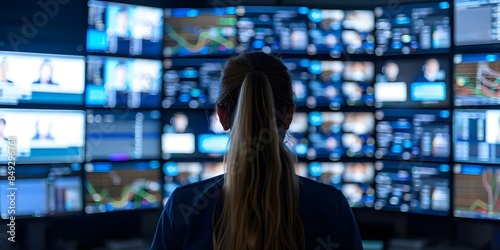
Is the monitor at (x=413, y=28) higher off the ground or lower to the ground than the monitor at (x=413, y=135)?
higher

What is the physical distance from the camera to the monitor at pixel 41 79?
7.88 ft

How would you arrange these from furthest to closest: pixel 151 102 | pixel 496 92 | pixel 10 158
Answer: pixel 151 102 → pixel 496 92 → pixel 10 158

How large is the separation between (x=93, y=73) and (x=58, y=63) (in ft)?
0.59

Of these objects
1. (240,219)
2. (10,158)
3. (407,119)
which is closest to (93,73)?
(10,158)

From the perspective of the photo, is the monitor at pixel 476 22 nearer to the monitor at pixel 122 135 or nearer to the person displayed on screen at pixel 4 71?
the monitor at pixel 122 135

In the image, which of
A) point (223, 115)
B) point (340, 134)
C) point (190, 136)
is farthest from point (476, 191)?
point (223, 115)

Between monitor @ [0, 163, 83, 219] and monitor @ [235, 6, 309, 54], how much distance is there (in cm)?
112

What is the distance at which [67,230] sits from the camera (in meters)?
2.54

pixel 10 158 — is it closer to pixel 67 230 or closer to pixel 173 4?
pixel 67 230

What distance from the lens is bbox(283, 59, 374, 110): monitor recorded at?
9.46 ft

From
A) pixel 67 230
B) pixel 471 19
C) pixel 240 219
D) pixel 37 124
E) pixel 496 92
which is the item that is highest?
pixel 471 19

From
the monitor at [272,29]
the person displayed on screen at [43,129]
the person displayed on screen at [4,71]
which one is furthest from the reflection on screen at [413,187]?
the person displayed on screen at [4,71]

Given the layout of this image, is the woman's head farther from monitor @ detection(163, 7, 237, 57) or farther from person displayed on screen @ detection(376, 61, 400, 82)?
person displayed on screen @ detection(376, 61, 400, 82)

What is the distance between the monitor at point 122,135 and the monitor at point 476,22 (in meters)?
1.65
